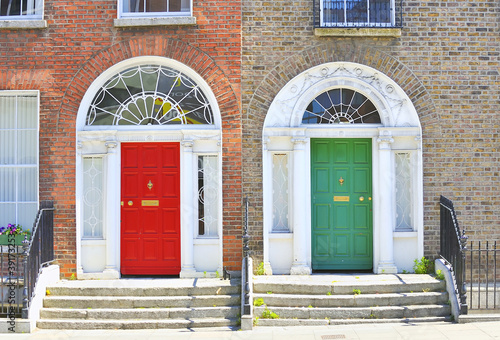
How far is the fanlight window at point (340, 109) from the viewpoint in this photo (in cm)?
992

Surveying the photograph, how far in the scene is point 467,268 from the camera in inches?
380

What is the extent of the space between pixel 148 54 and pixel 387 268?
5.25 meters

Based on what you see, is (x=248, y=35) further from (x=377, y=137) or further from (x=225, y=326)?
(x=225, y=326)

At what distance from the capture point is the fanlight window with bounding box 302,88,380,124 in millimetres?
9922

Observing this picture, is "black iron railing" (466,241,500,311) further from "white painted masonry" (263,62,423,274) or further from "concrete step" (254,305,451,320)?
"white painted masonry" (263,62,423,274)

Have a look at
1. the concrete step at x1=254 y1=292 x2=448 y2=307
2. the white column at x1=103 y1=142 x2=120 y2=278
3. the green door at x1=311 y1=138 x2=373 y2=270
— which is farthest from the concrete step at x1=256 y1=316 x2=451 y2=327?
the white column at x1=103 y1=142 x2=120 y2=278

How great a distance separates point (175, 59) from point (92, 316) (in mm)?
4231

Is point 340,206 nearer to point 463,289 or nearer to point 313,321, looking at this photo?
point 313,321

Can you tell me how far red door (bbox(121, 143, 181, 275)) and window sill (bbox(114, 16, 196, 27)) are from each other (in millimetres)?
1963

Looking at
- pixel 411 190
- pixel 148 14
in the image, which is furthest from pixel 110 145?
pixel 411 190

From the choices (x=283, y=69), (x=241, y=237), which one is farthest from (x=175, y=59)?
(x=241, y=237)

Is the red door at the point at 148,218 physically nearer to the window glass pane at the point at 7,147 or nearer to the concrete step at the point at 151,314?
the concrete step at the point at 151,314

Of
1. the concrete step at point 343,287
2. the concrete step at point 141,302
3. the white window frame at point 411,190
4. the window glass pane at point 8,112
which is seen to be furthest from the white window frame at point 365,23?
the window glass pane at point 8,112

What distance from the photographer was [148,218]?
9.79 metres
